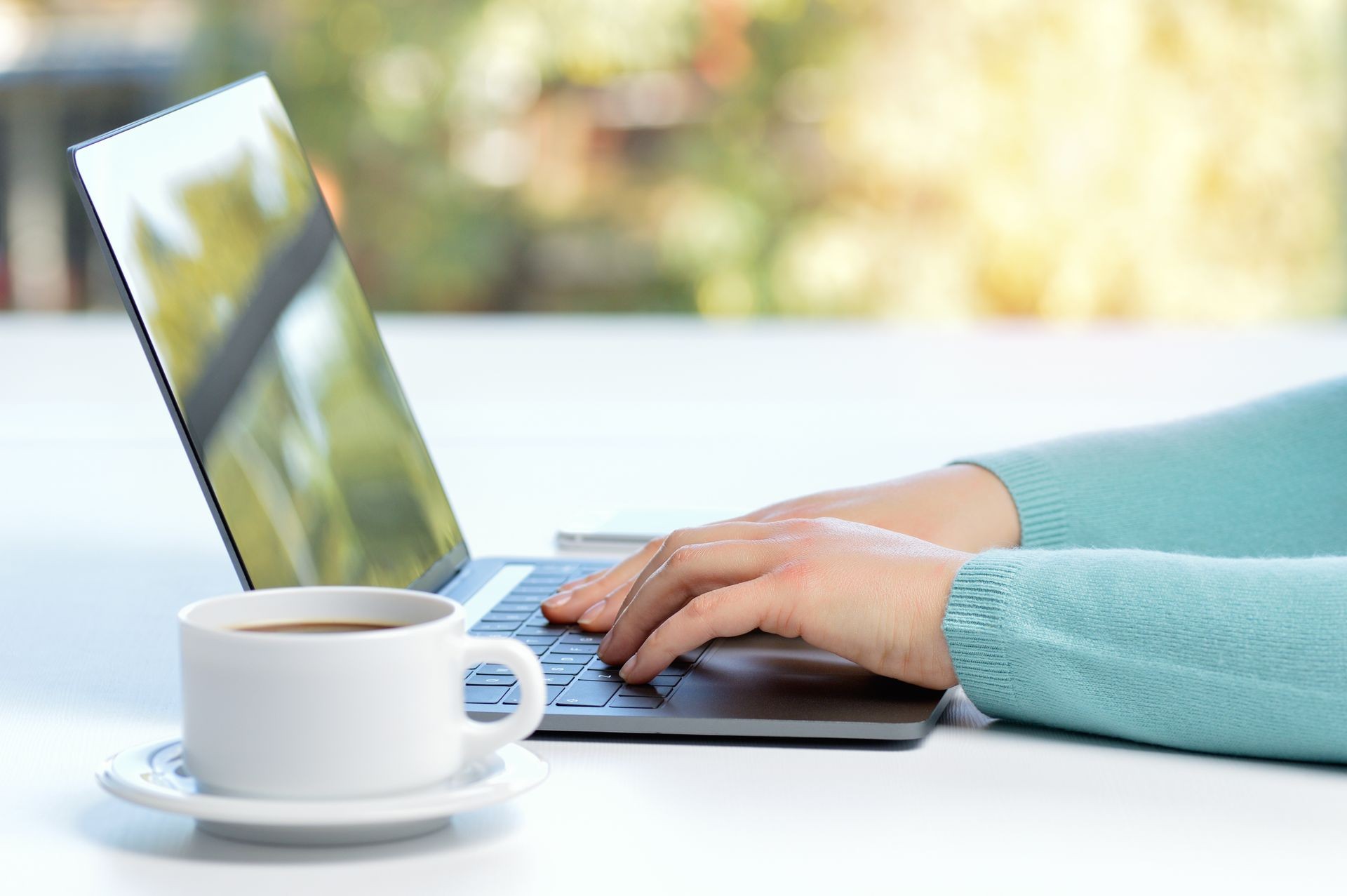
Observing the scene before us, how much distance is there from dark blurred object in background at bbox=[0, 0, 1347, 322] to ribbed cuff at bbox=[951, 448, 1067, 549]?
4.52 meters

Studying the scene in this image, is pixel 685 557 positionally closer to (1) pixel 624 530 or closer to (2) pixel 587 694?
(2) pixel 587 694

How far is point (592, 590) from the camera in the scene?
768 millimetres

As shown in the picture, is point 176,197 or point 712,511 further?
point 712,511

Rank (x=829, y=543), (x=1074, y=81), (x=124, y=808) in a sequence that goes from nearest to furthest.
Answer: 1. (x=124, y=808)
2. (x=829, y=543)
3. (x=1074, y=81)

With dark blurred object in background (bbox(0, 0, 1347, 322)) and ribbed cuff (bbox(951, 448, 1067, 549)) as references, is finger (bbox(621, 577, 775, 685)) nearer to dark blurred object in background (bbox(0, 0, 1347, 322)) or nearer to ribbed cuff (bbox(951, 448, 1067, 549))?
ribbed cuff (bbox(951, 448, 1067, 549))

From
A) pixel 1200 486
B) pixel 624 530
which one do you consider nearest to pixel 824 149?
pixel 624 530

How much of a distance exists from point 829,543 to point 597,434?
3.38 feet

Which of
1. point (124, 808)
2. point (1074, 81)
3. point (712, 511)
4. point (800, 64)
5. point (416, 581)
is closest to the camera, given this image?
point (124, 808)

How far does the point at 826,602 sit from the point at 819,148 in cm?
510

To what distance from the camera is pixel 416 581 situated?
2.71 feet

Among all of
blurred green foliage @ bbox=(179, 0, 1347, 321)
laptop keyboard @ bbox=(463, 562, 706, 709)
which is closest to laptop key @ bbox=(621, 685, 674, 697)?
laptop keyboard @ bbox=(463, 562, 706, 709)

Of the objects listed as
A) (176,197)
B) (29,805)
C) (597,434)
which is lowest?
(597,434)

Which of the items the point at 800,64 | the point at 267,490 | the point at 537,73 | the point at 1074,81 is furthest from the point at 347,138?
the point at 267,490

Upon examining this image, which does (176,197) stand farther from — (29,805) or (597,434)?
(597,434)
